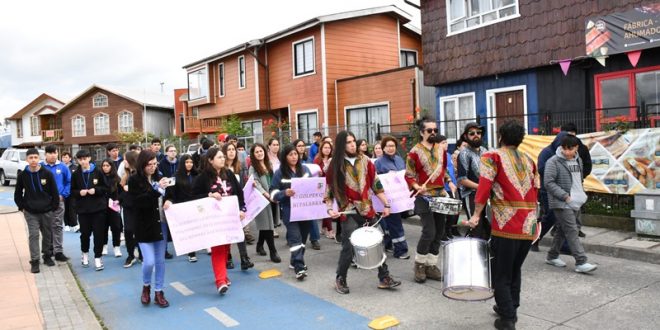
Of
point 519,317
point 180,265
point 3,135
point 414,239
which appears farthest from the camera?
point 3,135

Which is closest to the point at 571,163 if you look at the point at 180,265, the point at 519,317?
the point at 519,317

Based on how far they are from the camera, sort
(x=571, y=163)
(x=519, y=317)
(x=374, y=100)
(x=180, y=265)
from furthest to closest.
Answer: (x=374, y=100) → (x=180, y=265) → (x=571, y=163) → (x=519, y=317)

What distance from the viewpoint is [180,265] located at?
8.46 m

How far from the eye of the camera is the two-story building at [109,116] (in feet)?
160

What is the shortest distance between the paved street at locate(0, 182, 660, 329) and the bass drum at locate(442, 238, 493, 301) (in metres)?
0.56

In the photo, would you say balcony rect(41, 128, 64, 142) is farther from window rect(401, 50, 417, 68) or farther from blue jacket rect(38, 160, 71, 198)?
blue jacket rect(38, 160, 71, 198)

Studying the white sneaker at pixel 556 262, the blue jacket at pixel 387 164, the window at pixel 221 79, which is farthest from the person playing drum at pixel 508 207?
the window at pixel 221 79

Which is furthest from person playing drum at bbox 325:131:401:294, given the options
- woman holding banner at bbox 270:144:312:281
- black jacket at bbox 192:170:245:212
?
black jacket at bbox 192:170:245:212

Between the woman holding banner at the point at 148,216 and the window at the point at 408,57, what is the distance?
67.9 feet

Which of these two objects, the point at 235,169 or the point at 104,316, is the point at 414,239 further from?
the point at 104,316

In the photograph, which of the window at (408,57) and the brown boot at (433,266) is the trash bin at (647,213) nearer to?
the brown boot at (433,266)

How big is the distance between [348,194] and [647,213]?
17.3ft

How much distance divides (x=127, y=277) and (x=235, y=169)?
2290mm

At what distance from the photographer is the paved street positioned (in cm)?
541
